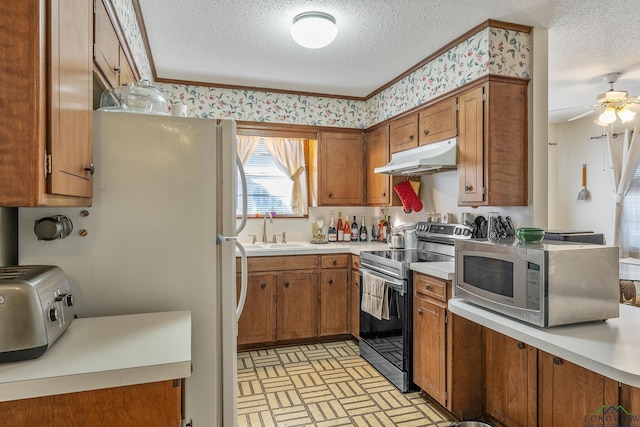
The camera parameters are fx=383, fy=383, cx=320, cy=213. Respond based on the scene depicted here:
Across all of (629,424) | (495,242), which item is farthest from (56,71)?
(629,424)

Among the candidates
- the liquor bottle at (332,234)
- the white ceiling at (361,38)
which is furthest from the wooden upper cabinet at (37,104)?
the liquor bottle at (332,234)

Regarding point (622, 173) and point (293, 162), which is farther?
point (622, 173)

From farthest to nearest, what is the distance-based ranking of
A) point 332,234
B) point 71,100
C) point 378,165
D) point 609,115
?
1. point 332,234
2. point 378,165
3. point 609,115
4. point 71,100

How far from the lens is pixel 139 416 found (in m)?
1.01

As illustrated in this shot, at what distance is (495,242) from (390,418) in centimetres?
128

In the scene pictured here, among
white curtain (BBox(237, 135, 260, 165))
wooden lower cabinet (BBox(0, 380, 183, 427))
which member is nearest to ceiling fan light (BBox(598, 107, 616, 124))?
white curtain (BBox(237, 135, 260, 165))

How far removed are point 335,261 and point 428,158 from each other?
1386 mm

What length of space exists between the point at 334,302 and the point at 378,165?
1.47 m

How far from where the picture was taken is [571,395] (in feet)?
5.40

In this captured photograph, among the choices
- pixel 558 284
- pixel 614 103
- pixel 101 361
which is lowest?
pixel 101 361

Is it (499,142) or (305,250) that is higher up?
(499,142)

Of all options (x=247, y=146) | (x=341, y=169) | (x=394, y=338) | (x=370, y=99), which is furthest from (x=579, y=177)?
(x=247, y=146)

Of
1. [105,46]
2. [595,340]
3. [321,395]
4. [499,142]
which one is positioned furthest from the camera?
[321,395]

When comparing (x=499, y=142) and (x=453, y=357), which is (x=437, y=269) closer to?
(x=453, y=357)
